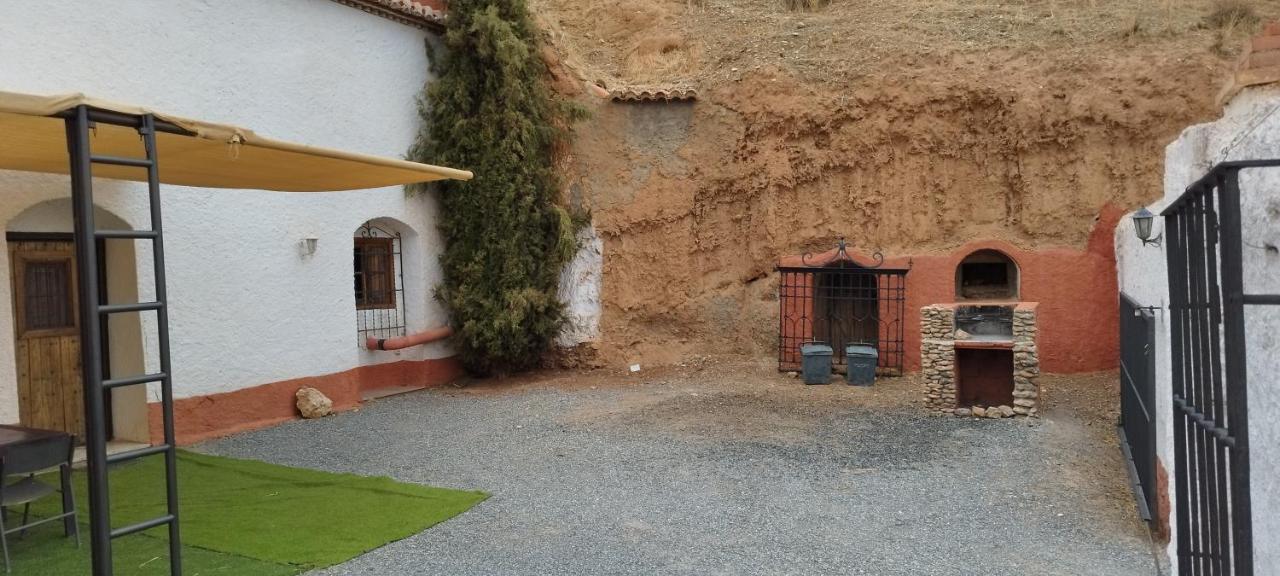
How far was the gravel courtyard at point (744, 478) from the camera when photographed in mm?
5160

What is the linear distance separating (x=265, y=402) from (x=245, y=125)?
3104 millimetres

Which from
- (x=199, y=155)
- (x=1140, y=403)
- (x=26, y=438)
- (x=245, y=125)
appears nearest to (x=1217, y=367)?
(x=1140, y=403)

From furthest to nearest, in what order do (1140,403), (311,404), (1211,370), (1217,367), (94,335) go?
1. (311,404)
2. (1140,403)
3. (94,335)
4. (1211,370)
5. (1217,367)

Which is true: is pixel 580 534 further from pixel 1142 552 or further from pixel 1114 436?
pixel 1114 436

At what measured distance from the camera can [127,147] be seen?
5223mm

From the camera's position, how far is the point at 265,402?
372 inches

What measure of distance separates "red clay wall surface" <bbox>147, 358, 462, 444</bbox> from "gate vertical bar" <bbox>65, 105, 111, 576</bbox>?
5170 mm

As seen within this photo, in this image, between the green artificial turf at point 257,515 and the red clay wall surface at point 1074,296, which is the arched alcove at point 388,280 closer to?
the green artificial turf at point 257,515

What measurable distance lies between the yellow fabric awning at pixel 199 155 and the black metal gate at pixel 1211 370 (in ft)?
14.5

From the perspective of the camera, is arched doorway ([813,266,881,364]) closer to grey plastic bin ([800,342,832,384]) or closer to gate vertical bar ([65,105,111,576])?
grey plastic bin ([800,342,832,384])

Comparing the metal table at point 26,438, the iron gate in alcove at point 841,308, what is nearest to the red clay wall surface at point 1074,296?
the iron gate in alcove at point 841,308

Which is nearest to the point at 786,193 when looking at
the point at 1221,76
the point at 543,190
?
the point at 543,190

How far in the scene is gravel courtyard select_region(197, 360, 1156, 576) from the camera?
5160 millimetres

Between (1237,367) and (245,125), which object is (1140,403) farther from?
(245,125)
